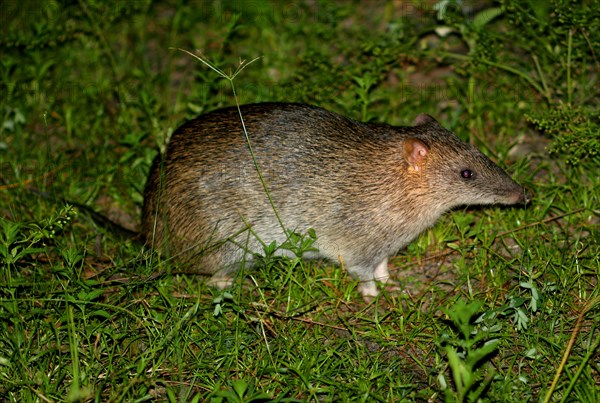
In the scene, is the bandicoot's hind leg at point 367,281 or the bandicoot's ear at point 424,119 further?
the bandicoot's ear at point 424,119

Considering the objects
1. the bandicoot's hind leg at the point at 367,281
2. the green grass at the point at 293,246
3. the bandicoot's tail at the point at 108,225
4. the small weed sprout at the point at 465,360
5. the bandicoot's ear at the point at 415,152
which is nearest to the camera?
the small weed sprout at the point at 465,360

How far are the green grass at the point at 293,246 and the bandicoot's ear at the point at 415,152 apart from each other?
0.66 metres

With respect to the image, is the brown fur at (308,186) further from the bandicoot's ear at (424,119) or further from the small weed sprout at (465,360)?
the small weed sprout at (465,360)

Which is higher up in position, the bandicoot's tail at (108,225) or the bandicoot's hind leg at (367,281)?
the bandicoot's tail at (108,225)

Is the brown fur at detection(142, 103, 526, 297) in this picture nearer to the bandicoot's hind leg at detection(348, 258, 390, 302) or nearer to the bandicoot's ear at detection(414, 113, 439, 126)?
the bandicoot's hind leg at detection(348, 258, 390, 302)

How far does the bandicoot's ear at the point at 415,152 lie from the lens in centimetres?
482

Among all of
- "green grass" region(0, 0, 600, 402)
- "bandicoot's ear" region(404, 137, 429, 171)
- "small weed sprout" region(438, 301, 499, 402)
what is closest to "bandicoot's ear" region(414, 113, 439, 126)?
"bandicoot's ear" region(404, 137, 429, 171)

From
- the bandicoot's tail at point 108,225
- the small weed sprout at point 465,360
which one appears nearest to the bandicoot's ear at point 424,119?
the small weed sprout at point 465,360

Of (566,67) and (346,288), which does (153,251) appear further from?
(566,67)

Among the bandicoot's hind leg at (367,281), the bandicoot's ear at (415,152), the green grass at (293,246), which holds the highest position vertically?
the bandicoot's ear at (415,152)

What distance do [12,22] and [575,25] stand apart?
215 inches

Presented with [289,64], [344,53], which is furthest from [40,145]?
[344,53]

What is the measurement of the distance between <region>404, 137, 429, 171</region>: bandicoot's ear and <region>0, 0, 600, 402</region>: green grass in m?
0.66

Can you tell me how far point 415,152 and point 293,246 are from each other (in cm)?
102
